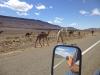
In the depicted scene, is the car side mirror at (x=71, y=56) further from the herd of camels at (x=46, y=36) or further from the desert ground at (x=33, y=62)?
the desert ground at (x=33, y=62)

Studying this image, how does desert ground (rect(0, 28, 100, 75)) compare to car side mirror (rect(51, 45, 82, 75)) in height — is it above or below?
below

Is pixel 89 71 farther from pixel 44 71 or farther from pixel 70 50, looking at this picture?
pixel 70 50

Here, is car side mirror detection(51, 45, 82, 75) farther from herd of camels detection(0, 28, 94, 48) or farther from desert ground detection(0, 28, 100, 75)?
desert ground detection(0, 28, 100, 75)

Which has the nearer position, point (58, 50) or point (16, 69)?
point (58, 50)

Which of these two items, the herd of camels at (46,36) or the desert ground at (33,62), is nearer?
the herd of camels at (46,36)

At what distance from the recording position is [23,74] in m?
7.84

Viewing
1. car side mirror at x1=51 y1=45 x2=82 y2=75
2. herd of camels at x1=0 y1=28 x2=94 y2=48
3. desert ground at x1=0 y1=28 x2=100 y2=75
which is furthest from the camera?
desert ground at x1=0 y1=28 x2=100 y2=75

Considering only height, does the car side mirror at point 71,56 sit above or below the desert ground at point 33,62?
above

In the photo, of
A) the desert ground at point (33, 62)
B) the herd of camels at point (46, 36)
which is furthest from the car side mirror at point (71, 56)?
the desert ground at point (33, 62)

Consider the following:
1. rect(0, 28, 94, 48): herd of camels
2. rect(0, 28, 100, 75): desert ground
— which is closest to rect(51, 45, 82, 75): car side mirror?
rect(0, 28, 94, 48): herd of camels

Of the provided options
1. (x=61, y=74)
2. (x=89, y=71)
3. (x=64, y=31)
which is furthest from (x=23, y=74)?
(x=64, y=31)

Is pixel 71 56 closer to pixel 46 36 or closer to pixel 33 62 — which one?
pixel 33 62

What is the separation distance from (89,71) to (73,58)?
18.0 ft

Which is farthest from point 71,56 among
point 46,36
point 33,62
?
point 46,36
